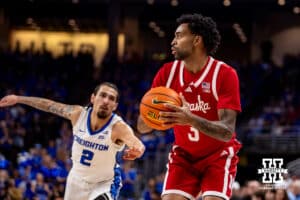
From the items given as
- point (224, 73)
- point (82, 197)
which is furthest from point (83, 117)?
point (224, 73)

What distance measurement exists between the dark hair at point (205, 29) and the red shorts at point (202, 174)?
857 mm

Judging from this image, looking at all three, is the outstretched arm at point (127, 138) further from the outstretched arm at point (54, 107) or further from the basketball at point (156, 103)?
the basketball at point (156, 103)

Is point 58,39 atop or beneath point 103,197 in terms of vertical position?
atop

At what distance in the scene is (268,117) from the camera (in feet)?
68.8

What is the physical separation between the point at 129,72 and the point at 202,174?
18351 millimetres

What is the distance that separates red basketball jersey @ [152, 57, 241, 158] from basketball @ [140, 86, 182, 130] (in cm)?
34

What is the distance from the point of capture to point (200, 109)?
18.4ft

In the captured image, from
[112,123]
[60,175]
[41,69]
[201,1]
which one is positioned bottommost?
[60,175]

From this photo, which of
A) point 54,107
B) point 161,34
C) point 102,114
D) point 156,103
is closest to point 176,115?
point 156,103

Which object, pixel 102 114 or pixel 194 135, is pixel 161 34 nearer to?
pixel 102 114

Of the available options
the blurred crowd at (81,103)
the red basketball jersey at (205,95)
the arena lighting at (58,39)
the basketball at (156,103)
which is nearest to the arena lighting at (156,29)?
the arena lighting at (58,39)

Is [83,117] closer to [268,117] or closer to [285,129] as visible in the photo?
[285,129]

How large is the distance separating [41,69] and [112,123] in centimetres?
1738

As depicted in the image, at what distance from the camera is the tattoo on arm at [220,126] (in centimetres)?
505
